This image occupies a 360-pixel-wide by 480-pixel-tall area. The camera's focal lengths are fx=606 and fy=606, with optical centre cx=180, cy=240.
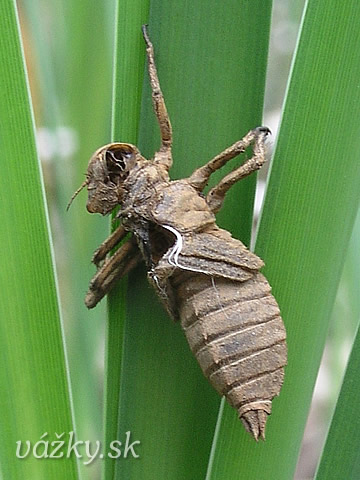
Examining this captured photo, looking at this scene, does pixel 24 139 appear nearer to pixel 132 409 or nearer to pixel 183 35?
pixel 183 35

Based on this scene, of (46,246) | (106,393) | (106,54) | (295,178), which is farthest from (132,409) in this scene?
(106,54)

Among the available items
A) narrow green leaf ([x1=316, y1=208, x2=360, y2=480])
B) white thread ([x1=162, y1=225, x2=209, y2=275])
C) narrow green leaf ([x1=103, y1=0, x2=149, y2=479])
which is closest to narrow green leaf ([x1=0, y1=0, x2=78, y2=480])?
narrow green leaf ([x1=103, y1=0, x2=149, y2=479])

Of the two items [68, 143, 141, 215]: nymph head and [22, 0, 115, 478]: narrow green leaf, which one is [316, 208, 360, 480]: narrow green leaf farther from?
[22, 0, 115, 478]: narrow green leaf

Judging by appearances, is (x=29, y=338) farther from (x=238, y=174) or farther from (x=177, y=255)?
(x=238, y=174)

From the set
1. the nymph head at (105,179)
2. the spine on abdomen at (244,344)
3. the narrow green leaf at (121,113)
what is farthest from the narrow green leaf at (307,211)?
the nymph head at (105,179)

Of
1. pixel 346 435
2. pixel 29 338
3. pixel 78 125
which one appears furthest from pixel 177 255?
pixel 78 125

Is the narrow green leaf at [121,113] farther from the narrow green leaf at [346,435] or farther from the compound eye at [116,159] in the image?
the narrow green leaf at [346,435]
